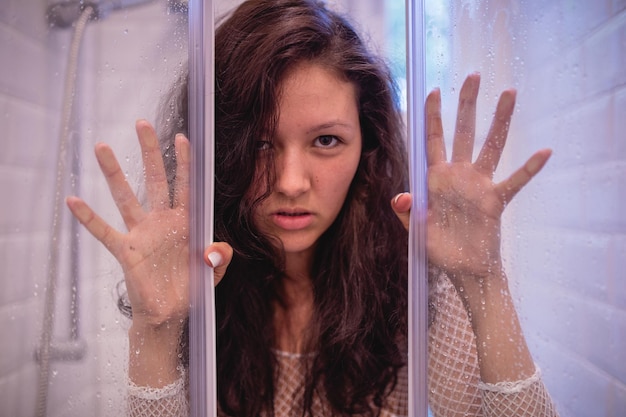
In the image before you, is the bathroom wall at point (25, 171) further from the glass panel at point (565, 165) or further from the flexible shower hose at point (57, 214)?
the glass panel at point (565, 165)

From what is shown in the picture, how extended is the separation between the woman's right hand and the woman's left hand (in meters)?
0.28

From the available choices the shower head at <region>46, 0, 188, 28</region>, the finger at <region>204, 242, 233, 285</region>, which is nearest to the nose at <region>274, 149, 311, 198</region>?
the finger at <region>204, 242, 233, 285</region>

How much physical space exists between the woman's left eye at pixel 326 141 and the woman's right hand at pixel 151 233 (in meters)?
0.23

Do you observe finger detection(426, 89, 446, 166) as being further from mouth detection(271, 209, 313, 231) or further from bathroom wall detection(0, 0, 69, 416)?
bathroom wall detection(0, 0, 69, 416)

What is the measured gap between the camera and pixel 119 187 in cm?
56

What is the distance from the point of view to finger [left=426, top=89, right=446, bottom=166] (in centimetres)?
58

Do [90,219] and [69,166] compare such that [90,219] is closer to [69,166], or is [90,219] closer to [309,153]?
[69,166]

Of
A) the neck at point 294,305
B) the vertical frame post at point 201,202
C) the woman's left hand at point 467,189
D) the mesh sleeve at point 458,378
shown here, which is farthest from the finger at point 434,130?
the neck at point 294,305

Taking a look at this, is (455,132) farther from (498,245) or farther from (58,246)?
(58,246)

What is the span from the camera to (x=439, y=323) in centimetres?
59

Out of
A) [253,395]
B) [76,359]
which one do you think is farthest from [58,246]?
[253,395]

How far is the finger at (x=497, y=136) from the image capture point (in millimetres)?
550

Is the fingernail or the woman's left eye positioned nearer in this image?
the fingernail

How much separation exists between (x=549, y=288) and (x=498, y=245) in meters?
0.07
